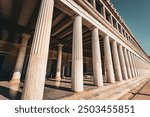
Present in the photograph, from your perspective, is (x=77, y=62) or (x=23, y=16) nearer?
(x=77, y=62)

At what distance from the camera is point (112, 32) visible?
51.8ft

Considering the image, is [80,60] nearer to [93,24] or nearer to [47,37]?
[47,37]

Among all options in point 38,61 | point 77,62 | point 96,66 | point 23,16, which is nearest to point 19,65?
point 23,16

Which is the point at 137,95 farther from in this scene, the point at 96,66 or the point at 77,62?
the point at 77,62

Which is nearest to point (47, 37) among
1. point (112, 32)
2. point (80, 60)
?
point (80, 60)

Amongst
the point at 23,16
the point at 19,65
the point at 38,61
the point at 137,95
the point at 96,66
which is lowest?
the point at 137,95

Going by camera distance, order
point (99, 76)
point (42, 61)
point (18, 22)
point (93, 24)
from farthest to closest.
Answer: point (18, 22), point (93, 24), point (99, 76), point (42, 61)

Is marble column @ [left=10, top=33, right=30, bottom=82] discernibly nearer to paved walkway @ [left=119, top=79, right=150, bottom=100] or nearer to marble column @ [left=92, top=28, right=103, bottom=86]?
marble column @ [left=92, top=28, right=103, bottom=86]

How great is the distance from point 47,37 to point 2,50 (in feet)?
46.5

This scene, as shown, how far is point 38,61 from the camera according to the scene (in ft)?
16.9

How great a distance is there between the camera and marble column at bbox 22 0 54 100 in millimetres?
4750

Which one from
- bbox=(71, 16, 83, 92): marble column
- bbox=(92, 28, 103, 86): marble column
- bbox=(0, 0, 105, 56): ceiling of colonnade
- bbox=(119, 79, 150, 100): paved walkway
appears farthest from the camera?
bbox=(92, 28, 103, 86): marble column

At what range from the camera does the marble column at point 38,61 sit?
4750 mm

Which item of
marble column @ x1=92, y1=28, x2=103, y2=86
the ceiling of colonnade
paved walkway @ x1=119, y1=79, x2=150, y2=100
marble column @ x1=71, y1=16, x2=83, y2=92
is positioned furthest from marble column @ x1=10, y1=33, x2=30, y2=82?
paved walkway @ x1=119, y1=79, x2=150, y2=100
